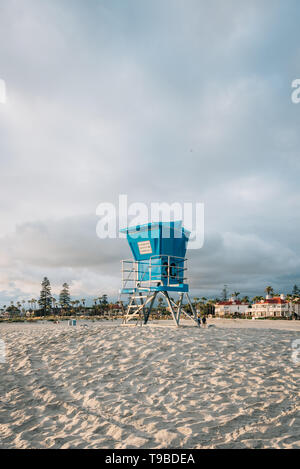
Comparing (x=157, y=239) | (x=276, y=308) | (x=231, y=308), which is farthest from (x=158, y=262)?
(x=231, y=308)

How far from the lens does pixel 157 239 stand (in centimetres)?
1653

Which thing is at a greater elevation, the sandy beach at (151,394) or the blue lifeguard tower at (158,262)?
the blue lifeguard tower at (158,262)

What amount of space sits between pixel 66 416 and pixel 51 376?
2422 millimetres

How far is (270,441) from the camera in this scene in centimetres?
583

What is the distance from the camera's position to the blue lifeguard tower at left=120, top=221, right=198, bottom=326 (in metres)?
16.5

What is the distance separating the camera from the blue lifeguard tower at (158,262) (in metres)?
16.5

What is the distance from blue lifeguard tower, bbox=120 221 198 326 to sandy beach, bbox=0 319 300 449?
4451 mm

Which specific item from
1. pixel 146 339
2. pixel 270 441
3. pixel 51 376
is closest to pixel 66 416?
pixel 51 376

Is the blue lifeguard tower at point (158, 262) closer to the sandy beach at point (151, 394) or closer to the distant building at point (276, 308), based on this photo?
the sandy beach at point (151, 394)

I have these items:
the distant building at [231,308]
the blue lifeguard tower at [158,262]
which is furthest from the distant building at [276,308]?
the blue lifeguard tower at [158,262]

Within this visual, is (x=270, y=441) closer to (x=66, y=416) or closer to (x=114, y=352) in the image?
(x=66, y=416)

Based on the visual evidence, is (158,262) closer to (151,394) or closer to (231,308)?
(151,394)

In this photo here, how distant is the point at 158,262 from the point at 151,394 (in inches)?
361

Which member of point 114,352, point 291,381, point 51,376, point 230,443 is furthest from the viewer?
point 114,352
